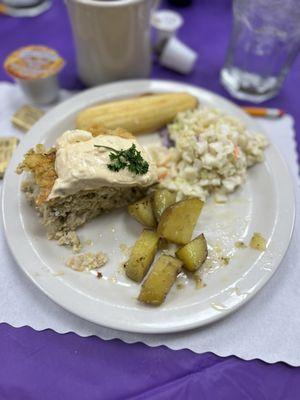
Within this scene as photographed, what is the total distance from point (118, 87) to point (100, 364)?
1218mm

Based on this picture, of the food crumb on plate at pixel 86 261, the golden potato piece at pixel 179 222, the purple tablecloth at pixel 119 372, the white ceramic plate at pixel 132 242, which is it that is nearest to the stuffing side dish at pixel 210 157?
the white ceramic plate at pixel 132 242

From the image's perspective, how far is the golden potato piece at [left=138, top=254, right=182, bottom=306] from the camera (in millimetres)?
1161

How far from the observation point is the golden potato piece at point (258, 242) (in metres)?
1.30

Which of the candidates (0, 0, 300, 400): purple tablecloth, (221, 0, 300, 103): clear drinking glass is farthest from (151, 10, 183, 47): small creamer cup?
(0, 0, 300, 400): purple tablecloth

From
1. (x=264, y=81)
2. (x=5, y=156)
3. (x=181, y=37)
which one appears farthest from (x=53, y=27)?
Answer: (x=264, y=81)

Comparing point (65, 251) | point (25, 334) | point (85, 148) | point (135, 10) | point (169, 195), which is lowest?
point (25, 334)

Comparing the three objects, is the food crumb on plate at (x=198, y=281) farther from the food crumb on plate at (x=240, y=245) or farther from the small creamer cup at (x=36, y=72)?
the small creamer cup at (x=36, y=72)

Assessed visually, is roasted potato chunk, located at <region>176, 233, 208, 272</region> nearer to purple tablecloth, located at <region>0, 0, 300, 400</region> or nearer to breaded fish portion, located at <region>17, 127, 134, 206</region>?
purple tablecloth, located at <region>0, 0, 300, 400</region>

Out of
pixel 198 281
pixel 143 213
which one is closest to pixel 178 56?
pixel 143 213

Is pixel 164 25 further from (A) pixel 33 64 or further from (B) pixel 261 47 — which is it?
(A) pixel 33 64

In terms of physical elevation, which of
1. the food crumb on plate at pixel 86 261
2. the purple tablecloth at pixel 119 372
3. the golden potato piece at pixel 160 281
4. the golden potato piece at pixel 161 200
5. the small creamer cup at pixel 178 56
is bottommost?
the purple tablecloth at pixel 119 372

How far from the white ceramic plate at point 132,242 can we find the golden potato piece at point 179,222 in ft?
0.37

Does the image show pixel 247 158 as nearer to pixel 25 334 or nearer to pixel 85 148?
pixel 85 148

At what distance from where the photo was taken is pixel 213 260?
1.33 meters
